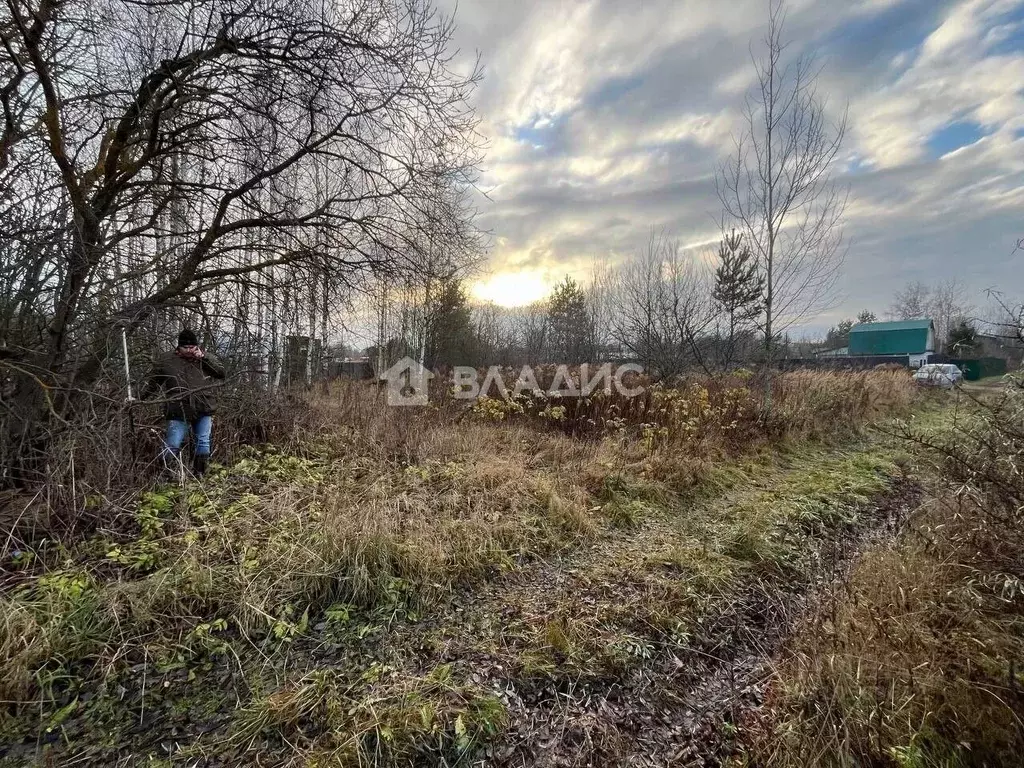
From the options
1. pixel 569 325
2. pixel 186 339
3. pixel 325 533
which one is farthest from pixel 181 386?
pixel 569 325

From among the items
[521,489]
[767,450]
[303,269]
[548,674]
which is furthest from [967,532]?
[303,269]

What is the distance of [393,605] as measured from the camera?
9.34ft

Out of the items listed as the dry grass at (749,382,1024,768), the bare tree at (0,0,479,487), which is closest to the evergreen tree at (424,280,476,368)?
the bare tree at (0,0,479,487)

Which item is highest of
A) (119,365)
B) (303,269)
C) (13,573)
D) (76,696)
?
(303,269)

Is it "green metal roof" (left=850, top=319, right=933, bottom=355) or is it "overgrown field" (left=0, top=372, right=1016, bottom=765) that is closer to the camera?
"overgrown field" (left=0, top=372, right=1016, bottom=765)

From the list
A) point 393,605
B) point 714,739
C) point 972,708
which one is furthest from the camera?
point 393,605

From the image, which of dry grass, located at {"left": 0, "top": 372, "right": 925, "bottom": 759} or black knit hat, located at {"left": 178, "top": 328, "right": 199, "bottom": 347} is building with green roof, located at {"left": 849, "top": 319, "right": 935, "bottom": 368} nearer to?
dry grass, located at {"left": 0, "top": 372, "right": 925, "bottom": 759}

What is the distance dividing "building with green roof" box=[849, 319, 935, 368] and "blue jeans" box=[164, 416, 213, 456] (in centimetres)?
4372

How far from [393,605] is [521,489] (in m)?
1.89

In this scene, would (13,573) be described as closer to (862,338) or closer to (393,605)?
(393,605)

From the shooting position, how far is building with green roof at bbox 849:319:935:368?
33.9 metres

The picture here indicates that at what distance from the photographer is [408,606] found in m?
2.87

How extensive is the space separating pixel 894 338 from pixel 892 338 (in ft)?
0.43

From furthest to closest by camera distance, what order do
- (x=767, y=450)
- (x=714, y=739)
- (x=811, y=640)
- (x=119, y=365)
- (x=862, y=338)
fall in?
(x=862, y=338)
(x=767, y=450)
(x=119, y=365)
(x=811, y=640)
(x=714, y=739)
